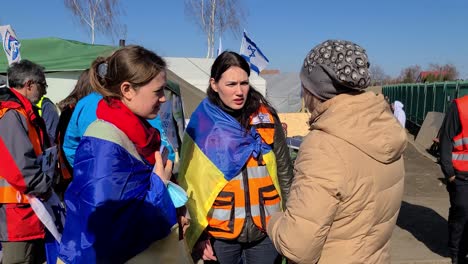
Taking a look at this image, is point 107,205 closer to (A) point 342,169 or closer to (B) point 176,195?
(B) point 176,195

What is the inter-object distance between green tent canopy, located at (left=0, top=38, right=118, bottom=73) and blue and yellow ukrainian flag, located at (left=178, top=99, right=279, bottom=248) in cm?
560

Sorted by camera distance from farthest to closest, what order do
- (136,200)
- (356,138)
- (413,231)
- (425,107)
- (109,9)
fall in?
1. (109,9)
2. (425,107)
3. (413,231)
4. (136,200)
5. (356,138)

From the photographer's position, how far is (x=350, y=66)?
1.72 meters

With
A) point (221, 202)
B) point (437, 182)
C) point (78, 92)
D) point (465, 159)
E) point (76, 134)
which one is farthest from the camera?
point (437, 182)

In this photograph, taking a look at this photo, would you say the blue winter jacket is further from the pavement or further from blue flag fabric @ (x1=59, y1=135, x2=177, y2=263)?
the pavement

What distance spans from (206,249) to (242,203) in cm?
41

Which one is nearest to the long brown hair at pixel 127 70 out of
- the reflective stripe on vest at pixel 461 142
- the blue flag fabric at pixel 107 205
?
the blue flag fabric at pixel 107 205

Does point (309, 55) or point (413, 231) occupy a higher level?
point (309, 55)

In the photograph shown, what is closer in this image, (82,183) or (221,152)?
(82,183)

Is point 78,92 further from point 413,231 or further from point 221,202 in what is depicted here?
point 413,231

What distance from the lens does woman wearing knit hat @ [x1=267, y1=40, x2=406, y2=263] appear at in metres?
1.65

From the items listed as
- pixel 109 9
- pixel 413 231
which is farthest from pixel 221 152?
pixel 109 9

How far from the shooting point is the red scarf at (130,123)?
1878 mm

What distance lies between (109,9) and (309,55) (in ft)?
101
